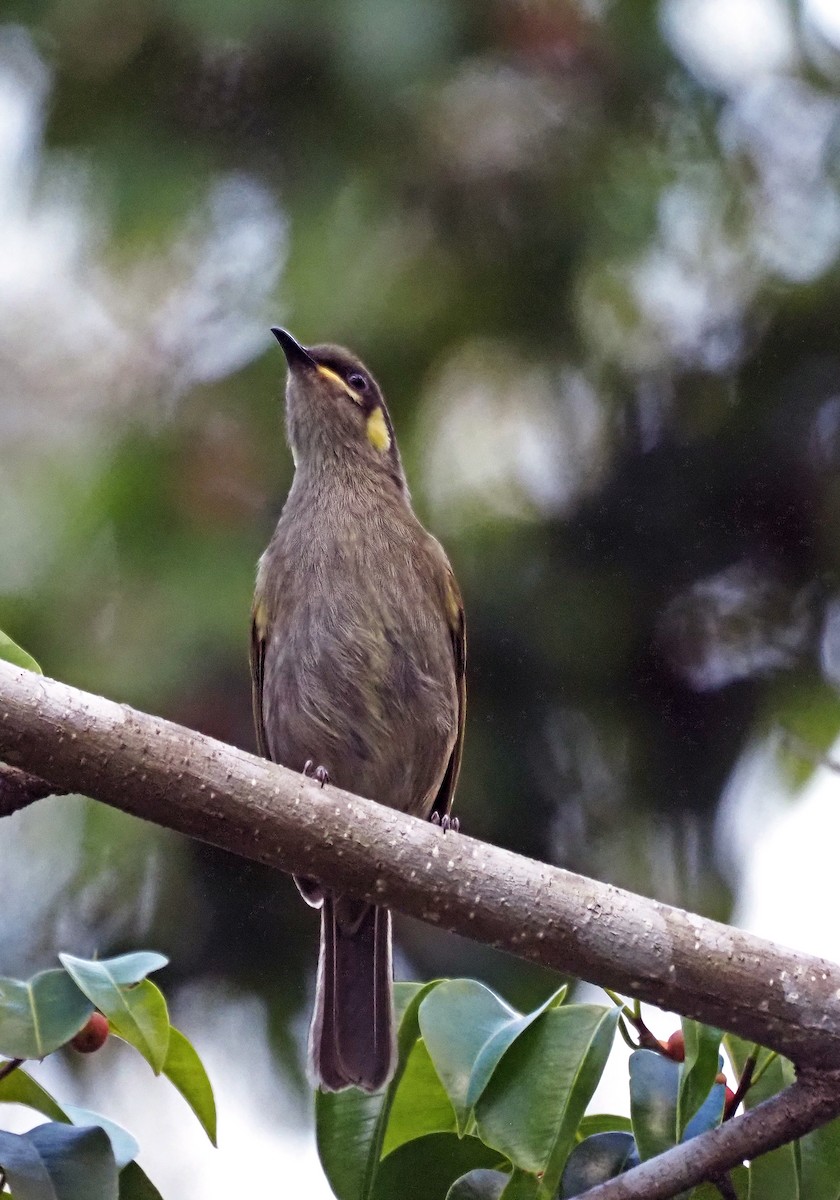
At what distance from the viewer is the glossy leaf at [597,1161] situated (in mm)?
2277

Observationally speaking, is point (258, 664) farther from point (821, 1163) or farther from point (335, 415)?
point (821, 1163)

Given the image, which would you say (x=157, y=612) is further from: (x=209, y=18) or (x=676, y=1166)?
(x=676, y=1166)

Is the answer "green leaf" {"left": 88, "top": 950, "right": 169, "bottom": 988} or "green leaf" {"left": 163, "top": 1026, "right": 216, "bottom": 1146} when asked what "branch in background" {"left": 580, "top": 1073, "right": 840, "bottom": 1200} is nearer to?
"green leaf" {"left": 163, "top": 1026, "right": 216, "bottom": 1146}

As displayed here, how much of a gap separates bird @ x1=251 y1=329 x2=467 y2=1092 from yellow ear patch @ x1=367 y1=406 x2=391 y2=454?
0.89 ft

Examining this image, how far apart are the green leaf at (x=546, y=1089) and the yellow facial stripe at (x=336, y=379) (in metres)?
2.30

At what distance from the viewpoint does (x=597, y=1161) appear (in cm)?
232

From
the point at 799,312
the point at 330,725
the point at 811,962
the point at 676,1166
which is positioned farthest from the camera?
the point at 799,312

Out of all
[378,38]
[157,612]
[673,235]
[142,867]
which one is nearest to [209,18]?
[378,38]

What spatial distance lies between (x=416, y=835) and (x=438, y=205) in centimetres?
265

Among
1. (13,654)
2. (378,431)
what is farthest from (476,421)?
(13,654)

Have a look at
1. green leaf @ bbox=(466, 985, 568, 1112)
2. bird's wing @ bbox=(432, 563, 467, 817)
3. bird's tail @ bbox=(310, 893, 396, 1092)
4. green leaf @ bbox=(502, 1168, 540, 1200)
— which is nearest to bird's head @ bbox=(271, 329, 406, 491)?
bird's wing @ bbox=(432, 563, 467, 817)

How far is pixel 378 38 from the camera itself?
14.6 ft

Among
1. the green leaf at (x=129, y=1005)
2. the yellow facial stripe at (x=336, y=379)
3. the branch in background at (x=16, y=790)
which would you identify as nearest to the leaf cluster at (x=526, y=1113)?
the green leaf at (x=129, y=1005)

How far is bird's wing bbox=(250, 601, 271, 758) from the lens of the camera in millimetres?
3857
